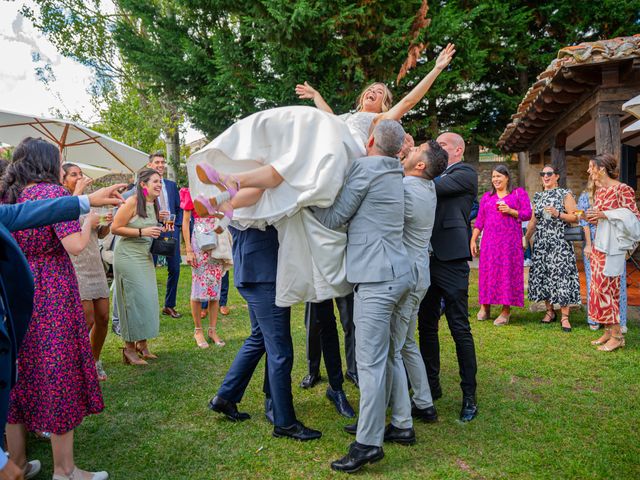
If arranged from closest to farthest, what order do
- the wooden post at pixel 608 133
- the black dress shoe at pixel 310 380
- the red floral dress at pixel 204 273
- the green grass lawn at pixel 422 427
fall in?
the green grass lawn at pixel 422 427 < the black dress shoe at pixel 310 380 < the red floral dress at pixel 204 273 < the wooden post at pixel 608 133

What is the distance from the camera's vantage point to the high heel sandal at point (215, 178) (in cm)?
262

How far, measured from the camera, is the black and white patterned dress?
20.9 feet

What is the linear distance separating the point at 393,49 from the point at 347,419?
11399mm

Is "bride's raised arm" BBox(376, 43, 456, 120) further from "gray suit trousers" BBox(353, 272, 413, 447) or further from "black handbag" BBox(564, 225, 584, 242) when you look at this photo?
"black handbag" BBox(564, 225, 584, 242)

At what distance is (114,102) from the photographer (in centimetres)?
2125

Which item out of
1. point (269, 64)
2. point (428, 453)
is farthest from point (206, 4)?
point (428, 453)

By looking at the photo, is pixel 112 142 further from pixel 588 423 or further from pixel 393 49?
pixel 393 49

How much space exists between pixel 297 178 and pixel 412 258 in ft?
3.20

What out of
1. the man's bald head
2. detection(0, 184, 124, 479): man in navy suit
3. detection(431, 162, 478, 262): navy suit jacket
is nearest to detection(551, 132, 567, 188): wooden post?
the man's bald head

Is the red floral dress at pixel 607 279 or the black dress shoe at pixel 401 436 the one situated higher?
the red floral dress at pixel 607 279

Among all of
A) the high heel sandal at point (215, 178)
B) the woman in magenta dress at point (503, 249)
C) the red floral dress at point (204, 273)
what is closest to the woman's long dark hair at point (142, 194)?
the red floral dress at point (204, 273)

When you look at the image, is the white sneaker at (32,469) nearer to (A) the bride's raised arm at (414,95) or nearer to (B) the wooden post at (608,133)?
(A) the bride's raised arm at (414,95)

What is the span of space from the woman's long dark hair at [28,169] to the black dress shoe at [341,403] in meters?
2.50

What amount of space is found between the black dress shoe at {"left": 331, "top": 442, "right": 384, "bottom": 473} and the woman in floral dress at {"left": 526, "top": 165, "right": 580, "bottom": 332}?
166 inches
